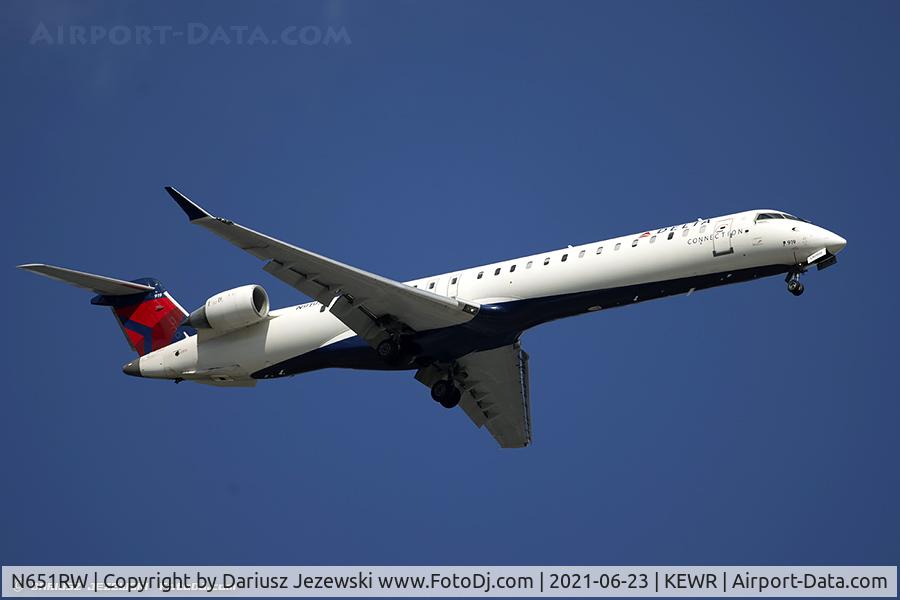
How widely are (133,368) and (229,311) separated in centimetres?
321

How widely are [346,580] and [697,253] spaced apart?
8.45m

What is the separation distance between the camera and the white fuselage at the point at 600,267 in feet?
71.8

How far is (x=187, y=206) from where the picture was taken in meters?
20.8

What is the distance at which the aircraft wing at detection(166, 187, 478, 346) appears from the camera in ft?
72.8

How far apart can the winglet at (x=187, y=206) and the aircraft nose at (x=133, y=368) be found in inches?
265

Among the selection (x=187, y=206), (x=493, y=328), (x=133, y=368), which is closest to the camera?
(x=187, y=206)

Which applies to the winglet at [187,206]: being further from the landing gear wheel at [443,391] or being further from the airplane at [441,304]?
the landing gear wheel at [443,391]

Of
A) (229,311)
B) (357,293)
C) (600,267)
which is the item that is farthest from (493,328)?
(229,311)

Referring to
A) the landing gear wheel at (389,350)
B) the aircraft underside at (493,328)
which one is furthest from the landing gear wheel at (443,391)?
the landing gear wheel at (389,350)

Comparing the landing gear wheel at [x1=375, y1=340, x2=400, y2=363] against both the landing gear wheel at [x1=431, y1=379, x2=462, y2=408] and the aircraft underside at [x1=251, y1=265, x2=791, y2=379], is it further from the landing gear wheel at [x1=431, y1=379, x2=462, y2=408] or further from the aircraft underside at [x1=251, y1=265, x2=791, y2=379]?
the landing gear wheel at [x1=431, y1=379, x2=462, y2=408]

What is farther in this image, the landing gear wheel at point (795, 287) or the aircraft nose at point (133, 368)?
the aircraft nose at point (133, 368)

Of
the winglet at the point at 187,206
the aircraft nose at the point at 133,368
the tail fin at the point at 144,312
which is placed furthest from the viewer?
the tail fin at the point at 144,312

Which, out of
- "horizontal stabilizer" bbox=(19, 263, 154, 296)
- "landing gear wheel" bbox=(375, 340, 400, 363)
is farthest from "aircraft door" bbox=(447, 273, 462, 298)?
"horizontal stabilizer" bbox=(19, 263, 154, 296)

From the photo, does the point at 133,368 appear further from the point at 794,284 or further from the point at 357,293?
the point at 794,284
